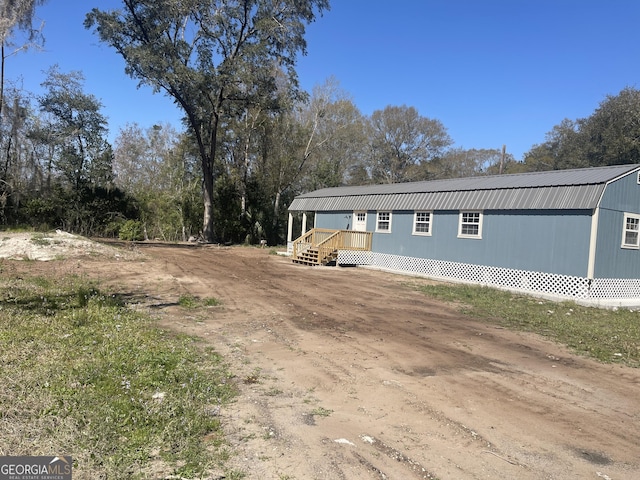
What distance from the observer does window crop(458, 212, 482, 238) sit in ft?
50.9

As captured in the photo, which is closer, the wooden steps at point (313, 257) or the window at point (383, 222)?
the window at point (383, 222)

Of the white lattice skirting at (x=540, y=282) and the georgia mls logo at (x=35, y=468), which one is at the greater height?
the white lattice skirting at (x=540, y=282)

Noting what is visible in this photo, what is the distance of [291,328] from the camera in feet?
24.4

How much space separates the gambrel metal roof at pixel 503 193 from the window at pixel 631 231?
59.9 inches

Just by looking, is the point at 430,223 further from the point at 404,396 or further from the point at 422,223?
the point at 404,396

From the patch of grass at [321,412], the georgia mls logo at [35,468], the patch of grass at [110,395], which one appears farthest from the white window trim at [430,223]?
Result: the georgia mls logo at [35,468]

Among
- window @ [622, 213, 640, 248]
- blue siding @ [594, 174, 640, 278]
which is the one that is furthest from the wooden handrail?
window @ [622, 213, 640, 248]

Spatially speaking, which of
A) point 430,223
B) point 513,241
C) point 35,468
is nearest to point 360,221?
point 430,223

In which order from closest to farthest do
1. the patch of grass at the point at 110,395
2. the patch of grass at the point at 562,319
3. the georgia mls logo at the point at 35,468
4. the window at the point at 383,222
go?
1. the georgia mls logo at the point at 35,468
2. the patch of grass at the point at 110,395
3. the patch of grass at the point at 562,319
4. the window at the point at 383,222

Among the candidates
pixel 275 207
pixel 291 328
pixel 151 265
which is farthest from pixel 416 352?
pixel 275 207

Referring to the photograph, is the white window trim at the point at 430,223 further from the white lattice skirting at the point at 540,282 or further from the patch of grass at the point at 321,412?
the patch of grass at the point at 321,412

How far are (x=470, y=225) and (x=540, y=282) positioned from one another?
130 inches

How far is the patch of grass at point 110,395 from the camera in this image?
117 inches

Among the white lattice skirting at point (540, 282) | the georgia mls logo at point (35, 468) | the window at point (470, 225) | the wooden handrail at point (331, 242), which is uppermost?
the window at point (470, 225)
